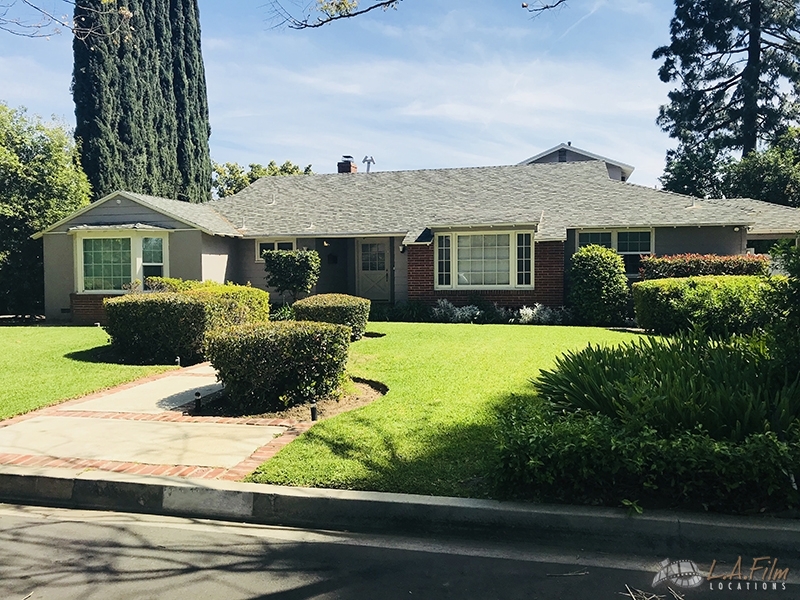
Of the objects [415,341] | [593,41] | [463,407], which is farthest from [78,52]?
[463,407]

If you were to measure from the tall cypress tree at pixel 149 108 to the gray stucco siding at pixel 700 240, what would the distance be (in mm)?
21600

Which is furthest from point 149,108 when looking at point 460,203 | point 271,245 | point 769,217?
point 769,217

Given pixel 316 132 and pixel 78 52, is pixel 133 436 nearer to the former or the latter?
pixel 316 132

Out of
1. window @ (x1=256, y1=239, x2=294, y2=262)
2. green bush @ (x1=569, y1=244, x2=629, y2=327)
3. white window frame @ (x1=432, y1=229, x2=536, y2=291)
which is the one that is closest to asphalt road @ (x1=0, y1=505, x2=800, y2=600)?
green bush @ (x1=569, y1=244, x2=629, y2=327)

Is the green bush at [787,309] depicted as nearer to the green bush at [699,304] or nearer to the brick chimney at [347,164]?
the green bush at [699,304]

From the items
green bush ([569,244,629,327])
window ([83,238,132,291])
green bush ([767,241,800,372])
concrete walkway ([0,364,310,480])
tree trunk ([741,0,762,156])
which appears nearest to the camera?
green bush ([767,241,800,372])

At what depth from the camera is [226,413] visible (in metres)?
7.20

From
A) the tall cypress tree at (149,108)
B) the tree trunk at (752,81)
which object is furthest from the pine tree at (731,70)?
the tall cypress tree at (149,108)

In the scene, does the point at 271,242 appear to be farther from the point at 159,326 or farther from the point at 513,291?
the point at 159,326

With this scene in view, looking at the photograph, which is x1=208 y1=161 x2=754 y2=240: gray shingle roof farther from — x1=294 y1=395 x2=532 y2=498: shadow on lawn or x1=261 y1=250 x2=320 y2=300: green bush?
x1=294 y1=395 x2=532 y2=498: shadow on lawn

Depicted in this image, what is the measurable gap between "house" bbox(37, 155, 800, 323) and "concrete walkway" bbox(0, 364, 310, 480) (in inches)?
463

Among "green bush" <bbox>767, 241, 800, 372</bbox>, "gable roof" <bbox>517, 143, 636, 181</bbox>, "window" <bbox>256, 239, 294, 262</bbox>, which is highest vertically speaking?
"gable roof" <bbox>517, 143, 636, 181</bbox>

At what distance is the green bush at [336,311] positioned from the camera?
11859 mm

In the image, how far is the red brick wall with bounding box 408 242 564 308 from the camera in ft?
58.9
